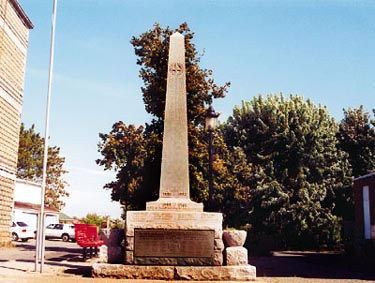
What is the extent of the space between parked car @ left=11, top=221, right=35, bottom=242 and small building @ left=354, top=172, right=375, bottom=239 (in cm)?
2268

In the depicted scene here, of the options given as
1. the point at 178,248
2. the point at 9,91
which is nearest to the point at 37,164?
the point at 9,91

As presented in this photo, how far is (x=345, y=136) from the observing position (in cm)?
3869

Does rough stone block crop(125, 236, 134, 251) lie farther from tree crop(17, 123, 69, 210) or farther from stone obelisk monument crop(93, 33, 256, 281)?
tree crop(17, 123, 69, 210)

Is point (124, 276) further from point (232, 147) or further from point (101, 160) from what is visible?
point (232, 147)

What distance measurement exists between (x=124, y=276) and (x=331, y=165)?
26.8m

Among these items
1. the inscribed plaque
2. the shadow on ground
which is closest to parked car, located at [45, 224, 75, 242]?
the shadow on ground

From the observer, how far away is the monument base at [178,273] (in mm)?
9773

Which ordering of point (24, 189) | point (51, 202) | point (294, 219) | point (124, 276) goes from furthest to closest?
→ point (51, 202)
point (24, 189)
point (294, 219)
point (124, 276)

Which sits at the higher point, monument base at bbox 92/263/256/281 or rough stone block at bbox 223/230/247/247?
rough stone block at bbox 223/230/247/247

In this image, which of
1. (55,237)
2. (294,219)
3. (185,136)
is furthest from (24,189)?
(185,136)

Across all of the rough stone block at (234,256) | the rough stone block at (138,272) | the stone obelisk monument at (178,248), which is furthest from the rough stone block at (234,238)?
the rough stone block at (138,272)

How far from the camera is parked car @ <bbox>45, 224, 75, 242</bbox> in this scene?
36188 millimetres

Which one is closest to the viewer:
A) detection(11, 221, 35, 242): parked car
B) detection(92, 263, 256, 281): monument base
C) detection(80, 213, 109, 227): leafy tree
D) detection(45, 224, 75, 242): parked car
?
detection(92, 263, 256, 281): monument base

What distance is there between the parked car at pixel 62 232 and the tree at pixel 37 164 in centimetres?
1985
